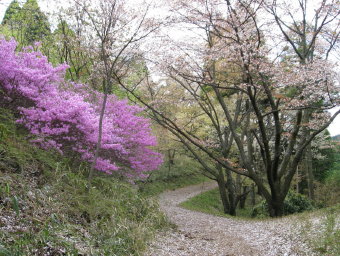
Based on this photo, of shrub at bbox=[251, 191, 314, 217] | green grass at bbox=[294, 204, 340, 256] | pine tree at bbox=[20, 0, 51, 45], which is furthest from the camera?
pine tree at bbox=[20, 0, 51, 45]

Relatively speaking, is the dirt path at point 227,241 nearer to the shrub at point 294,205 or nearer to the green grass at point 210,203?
the shrub at point 294,205

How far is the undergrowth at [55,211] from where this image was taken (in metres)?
3.12

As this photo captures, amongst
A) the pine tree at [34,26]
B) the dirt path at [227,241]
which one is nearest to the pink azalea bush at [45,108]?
the dirt path at [227,241]

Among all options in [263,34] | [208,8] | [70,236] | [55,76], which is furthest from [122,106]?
[70,236]

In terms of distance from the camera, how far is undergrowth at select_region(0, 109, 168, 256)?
3117mm

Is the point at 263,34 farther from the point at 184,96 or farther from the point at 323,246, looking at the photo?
the point at 323,246

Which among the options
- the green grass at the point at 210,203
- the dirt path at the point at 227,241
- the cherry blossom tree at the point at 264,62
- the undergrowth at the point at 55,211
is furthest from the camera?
the green grass at the point at 210,203

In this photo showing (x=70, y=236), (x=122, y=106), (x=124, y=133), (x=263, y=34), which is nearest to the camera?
(x=70, y=236)

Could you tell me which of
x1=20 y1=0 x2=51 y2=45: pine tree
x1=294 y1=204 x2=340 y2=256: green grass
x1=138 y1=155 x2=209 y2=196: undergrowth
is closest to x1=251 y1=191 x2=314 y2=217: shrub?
x1=294 y1=204 x2=340 y2=256: green grass

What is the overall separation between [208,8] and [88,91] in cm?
423

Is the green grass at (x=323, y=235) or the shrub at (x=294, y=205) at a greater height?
the green grass at (x=323, y=235)

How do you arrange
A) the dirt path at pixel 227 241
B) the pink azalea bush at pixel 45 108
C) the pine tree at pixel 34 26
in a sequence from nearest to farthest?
the dirt path at pixel 227 241, the pink azalea bush at pixel 45 108, the pine tree at pixel 34 26

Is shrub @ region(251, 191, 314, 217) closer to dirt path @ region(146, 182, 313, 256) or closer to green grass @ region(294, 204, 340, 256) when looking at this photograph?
dirt path @ region(146, 182, 313, 256)

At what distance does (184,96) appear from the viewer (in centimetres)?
1316
